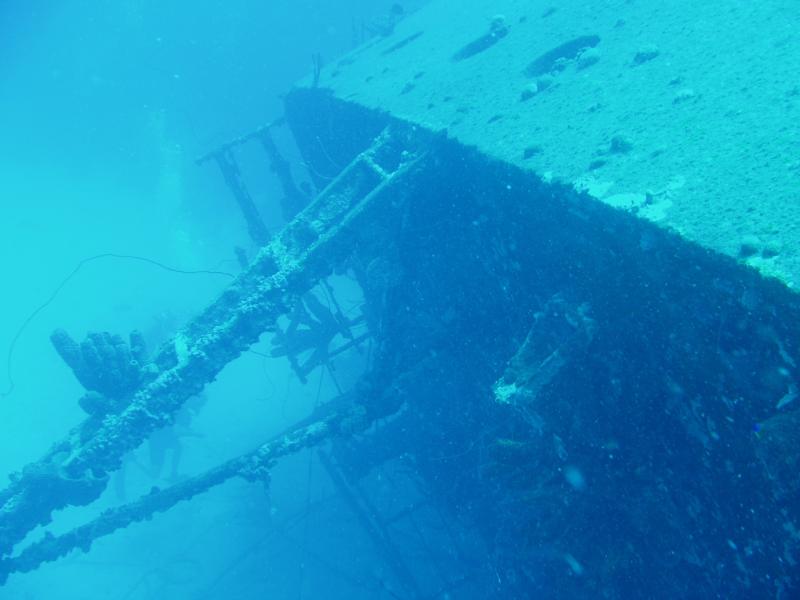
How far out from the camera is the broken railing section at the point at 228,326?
12.7ft

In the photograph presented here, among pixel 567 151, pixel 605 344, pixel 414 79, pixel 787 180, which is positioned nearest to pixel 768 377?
pixel 787 180

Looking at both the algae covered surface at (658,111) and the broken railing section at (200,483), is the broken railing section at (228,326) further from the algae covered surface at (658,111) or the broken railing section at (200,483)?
the algae covered surface at (658,111)

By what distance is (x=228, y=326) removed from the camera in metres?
3.87

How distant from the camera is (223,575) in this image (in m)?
9.14

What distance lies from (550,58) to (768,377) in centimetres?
343

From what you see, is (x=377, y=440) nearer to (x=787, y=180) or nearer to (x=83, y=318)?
(x=787, y=180)

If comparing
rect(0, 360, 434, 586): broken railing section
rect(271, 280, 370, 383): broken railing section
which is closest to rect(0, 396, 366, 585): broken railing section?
rect(0, 360, 434, 586): broken railing section

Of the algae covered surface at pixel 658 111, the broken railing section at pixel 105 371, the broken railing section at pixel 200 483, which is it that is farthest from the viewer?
the broken railing section at pixel 200 483

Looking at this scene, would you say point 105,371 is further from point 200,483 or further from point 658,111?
point 658,111

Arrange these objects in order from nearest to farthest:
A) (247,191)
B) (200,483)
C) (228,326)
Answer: (228,326) < (200,483) < (247,191)

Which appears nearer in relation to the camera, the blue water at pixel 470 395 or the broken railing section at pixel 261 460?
the blue water at pixel 470 395

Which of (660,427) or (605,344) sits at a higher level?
(605,344)

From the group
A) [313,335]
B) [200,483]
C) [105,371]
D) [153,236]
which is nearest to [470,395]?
[200,483]

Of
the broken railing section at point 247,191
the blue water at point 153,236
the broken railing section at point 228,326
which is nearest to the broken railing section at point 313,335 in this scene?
the broken railing section at point 247,191
